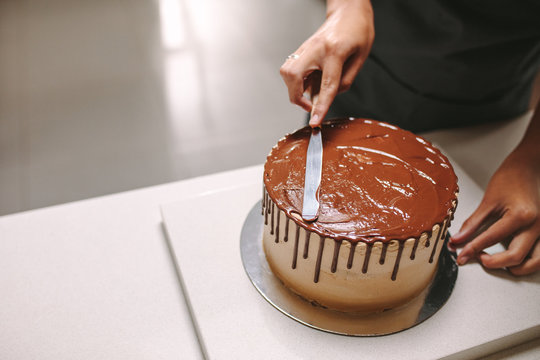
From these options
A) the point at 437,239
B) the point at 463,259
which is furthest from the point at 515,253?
the point at 437,239

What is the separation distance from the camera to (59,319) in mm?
1124

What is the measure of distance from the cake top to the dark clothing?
47 centimetres

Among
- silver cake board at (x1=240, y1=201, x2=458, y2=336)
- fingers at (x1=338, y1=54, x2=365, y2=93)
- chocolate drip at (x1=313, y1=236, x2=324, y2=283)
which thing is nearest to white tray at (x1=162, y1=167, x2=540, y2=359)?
silver cake board at (x1=240, y1=201, x2=458, y2=336)

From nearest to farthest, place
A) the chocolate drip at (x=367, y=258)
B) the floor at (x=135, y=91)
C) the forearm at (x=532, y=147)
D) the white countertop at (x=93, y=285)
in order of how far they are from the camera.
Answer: the chocolate drip at (x=367, y=258) < the white countertop at (x=93, y=285) < the forearm at (x=532, y=147) < the floor at (x=135, y=91)

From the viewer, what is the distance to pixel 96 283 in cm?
120

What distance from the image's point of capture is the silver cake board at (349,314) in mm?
1092

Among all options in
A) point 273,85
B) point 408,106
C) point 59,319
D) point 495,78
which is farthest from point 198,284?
point 273,85

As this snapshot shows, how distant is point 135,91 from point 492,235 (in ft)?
9.00

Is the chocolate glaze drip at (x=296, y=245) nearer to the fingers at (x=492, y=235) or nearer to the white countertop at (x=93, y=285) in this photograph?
the white countertop at (x=93, y=285)

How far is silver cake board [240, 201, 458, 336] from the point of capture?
1.09 metres

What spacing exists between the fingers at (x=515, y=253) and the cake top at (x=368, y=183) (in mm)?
242

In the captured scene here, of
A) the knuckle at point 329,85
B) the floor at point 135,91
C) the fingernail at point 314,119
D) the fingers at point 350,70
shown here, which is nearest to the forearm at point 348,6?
the fingers at point 350,70

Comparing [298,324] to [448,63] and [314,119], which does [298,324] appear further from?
[448,63]

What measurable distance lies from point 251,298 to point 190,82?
2629mm
